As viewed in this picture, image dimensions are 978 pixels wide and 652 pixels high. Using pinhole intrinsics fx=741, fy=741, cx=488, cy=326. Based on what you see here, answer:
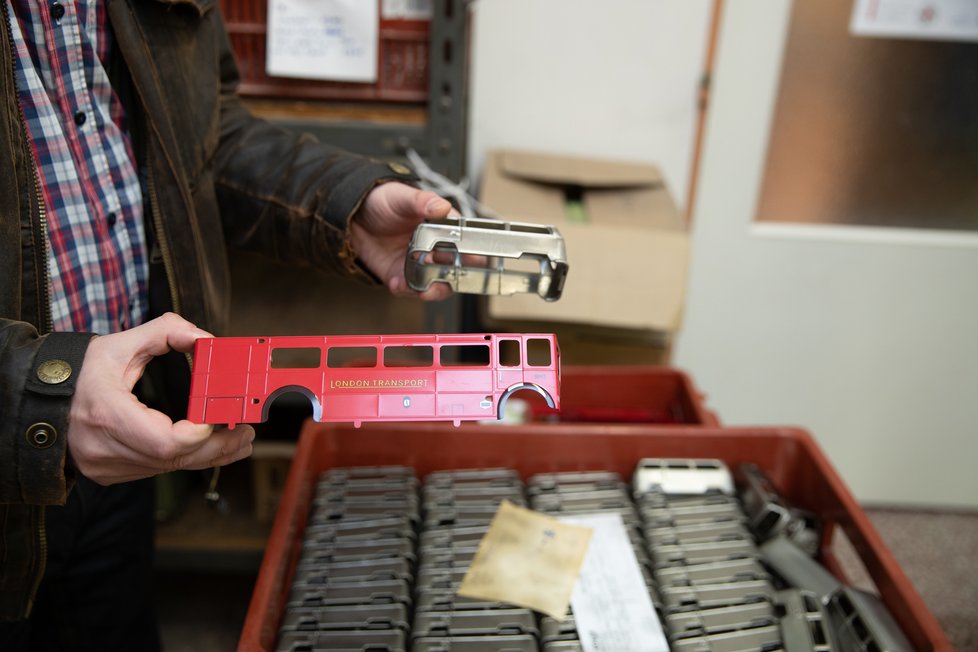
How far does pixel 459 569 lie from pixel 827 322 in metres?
1.27

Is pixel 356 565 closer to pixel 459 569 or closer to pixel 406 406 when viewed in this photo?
pixel 459 569

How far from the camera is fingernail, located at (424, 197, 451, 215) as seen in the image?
816 millimetres

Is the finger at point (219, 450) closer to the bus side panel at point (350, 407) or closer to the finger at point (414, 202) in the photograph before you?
the bus side panel at point (350, 407)

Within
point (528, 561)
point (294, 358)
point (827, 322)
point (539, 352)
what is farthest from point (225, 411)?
point (827, 322)

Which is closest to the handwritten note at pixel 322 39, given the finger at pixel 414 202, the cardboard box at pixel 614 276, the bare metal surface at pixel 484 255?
the cardboard box at pixel 614 276

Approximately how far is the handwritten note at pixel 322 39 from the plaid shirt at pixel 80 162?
450mm

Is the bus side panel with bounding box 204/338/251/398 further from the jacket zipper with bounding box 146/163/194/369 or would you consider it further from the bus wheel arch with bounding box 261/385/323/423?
the jacket zipper with bounding box 146/163/194/369

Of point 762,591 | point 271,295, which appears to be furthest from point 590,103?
point 762,591

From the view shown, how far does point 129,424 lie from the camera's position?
1.84 feet

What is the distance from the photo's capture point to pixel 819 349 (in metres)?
1.83

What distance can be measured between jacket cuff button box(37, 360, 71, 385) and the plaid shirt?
0.19 m

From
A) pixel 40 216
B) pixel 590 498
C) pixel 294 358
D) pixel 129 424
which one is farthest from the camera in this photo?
pixel 294 358

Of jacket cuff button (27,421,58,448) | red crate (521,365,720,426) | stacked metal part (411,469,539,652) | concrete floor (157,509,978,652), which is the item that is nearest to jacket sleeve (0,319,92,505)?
jacket cuff button (27,421,58,448)

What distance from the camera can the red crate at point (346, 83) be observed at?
1.23 metres
